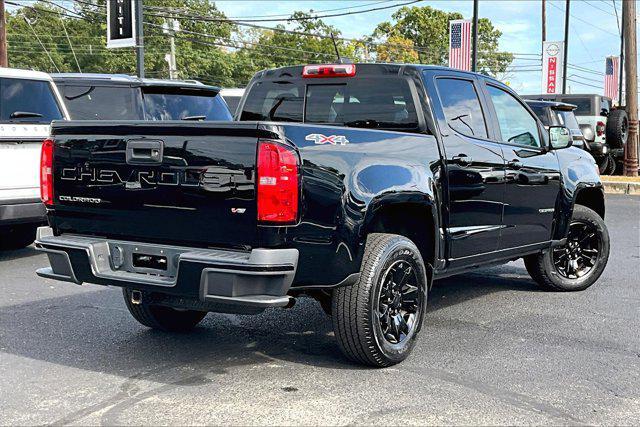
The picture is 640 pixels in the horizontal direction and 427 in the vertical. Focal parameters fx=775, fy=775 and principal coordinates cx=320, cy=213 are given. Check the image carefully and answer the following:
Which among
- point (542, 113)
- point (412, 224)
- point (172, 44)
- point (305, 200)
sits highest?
point (172, 44)

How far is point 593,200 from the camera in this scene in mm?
7504

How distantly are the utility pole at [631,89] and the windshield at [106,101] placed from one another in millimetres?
15939

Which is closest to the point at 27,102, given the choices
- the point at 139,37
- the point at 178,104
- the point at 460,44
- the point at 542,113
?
the point at 178,104

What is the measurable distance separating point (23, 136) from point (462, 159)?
4.72 m

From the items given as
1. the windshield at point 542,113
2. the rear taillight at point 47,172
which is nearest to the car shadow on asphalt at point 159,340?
the rear taillight at point 47,172

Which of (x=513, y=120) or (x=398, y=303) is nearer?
(x=398, y=303)

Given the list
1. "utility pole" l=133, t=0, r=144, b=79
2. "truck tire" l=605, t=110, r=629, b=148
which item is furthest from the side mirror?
"truck tire" l=605, t=110, r=629, b=148

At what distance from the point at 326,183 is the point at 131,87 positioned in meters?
5.75

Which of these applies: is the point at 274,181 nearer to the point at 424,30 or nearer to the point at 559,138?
the point at 559,138

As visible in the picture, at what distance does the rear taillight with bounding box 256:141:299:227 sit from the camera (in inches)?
157

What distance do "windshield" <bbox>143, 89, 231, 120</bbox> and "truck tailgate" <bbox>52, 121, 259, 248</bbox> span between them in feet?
15.0

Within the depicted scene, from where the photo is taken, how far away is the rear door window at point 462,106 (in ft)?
18.1

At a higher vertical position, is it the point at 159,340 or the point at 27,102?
the point at 27,102

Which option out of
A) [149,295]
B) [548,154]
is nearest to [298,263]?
[149,295]
